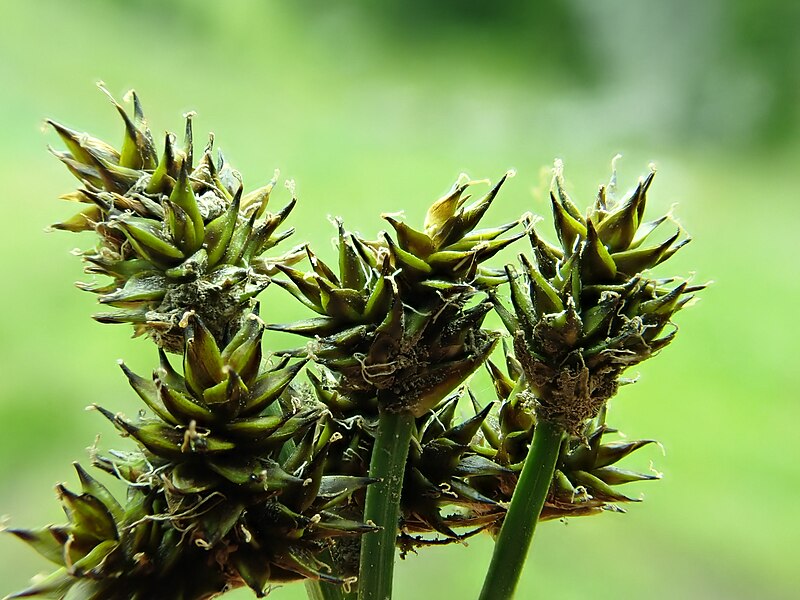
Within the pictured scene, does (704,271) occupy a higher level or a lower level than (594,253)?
higher

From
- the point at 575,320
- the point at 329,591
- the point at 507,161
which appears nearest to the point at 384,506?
the point at 329,591

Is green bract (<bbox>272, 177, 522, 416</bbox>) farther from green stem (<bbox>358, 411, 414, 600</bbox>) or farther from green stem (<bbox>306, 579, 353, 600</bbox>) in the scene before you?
green stem (<bbox>306, 579, 353, 600</bbox>)

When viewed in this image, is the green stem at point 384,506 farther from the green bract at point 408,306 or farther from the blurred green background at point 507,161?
the blurred green background at point 507,161

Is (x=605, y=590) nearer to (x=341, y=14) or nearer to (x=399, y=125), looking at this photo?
(x=399, y=125)

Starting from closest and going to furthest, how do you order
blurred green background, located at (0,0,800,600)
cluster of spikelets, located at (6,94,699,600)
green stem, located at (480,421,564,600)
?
cluster of spikelets, located at (6,94,699,600) < green stem, located at (480,421,564,600) < blurred green background, located at (0,0,800,600)

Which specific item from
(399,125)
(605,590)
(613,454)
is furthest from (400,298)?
(399,125)

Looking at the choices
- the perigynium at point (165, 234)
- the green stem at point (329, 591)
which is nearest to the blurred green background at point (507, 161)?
the green stem at point (329, 591)

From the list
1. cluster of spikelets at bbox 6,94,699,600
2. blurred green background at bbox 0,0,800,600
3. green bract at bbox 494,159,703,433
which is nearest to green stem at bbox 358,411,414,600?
cluster of spikelets at bbox 6,94,699,600
